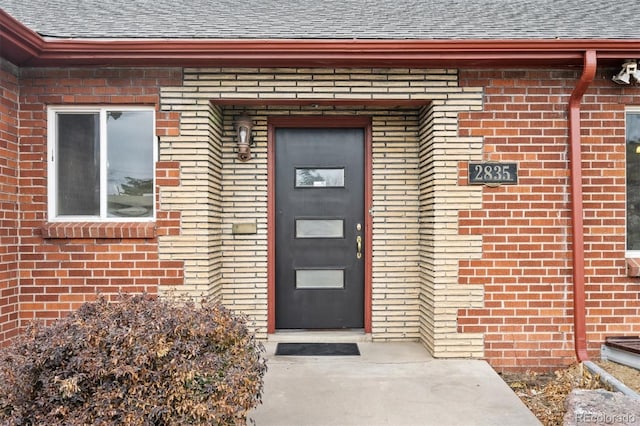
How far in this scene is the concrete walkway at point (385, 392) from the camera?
3.18 metres

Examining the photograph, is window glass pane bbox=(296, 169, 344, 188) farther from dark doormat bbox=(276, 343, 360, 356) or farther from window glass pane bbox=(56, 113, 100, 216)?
window glass pane bbox=(56, 113, 100, 216)

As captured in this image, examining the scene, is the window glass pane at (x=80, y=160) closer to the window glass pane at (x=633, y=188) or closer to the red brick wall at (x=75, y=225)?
the red brick wall at (x=75, y=225)

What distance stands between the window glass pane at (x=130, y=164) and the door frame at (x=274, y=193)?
1236 millimetres

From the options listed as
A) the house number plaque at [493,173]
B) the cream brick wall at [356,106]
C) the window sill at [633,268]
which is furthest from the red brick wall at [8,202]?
the window sill at [633,268]

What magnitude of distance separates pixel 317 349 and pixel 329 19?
3.47 m

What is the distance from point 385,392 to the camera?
360cm

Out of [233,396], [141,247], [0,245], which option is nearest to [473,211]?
[233,396]

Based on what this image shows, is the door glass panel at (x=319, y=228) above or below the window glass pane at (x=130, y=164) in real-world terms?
below

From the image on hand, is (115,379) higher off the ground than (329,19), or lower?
lower

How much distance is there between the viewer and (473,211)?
4363 millimetres

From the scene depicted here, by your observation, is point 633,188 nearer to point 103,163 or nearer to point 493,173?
point 493,173

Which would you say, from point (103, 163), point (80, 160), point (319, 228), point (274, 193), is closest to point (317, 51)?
point (274, 193)

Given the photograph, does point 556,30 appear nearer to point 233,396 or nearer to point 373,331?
point 373,331

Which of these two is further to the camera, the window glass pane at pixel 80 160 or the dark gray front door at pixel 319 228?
the dark gray front door at pixel 319 228
